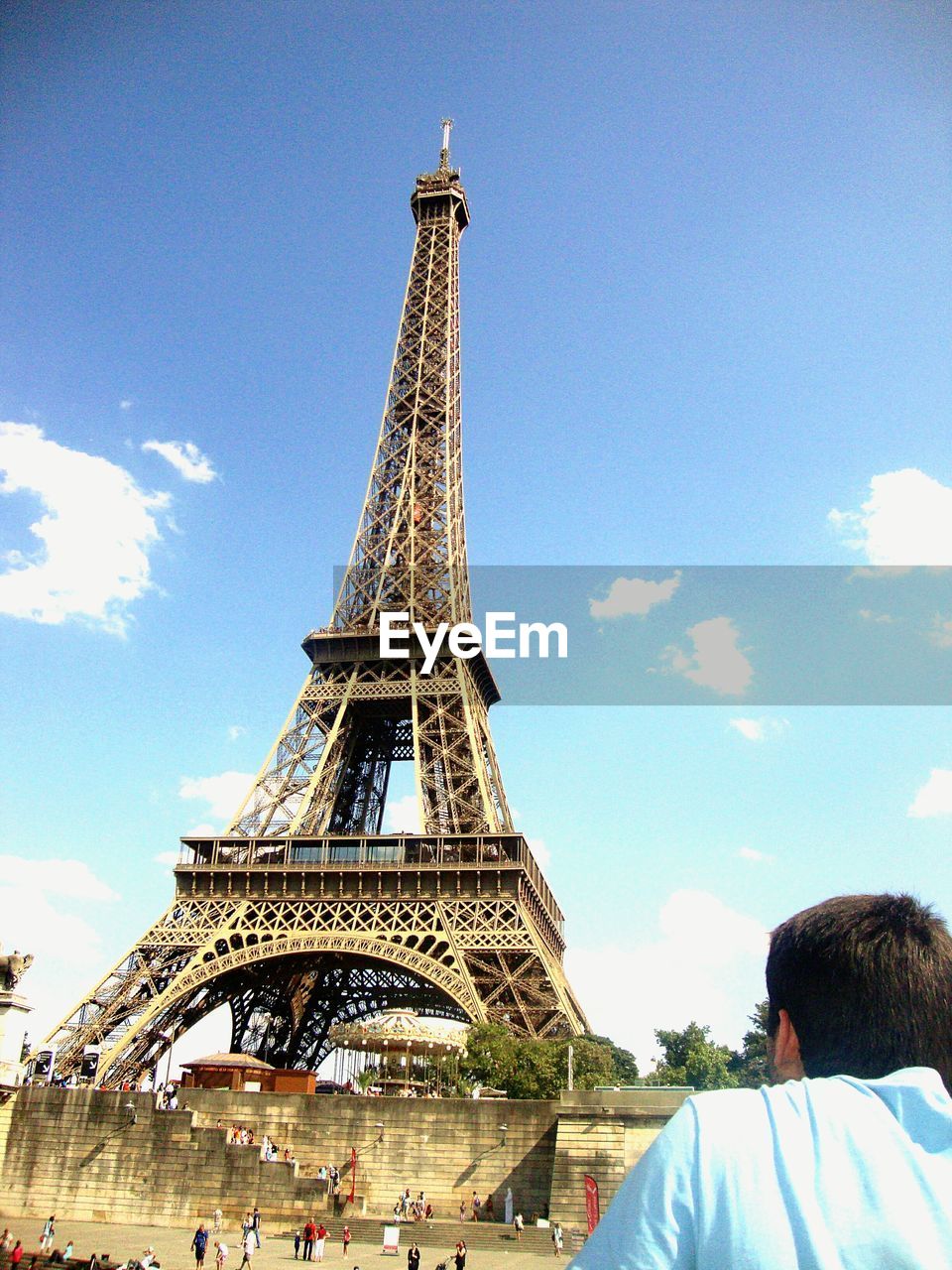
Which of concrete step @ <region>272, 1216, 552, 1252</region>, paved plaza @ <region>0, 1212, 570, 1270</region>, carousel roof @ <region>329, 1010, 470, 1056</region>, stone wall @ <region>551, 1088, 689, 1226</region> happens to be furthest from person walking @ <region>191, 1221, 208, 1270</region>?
carousel roof @ <region>329, 1010, 470, 1056</region>

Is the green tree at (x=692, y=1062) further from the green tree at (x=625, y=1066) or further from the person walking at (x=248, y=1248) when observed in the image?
the person walking at (x=248, y=1248)

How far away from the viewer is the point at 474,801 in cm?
4784

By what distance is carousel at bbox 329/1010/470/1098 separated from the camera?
37.3 meters

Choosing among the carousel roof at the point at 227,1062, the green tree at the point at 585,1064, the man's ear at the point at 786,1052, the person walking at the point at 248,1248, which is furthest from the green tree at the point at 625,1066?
the man's ear at the point at 786,1052

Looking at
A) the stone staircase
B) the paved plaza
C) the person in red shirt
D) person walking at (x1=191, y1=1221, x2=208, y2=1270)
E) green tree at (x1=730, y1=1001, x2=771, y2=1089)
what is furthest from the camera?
green tree at (x1=730, y1=1001, x2=771, y2=1089)

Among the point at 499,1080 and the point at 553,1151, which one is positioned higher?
the point at 499,1080

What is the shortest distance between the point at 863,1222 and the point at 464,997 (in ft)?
126

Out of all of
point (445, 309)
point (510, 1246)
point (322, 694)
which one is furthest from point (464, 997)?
point (445, 309)

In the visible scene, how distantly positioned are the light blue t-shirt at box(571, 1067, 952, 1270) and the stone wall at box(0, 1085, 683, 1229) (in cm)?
2997

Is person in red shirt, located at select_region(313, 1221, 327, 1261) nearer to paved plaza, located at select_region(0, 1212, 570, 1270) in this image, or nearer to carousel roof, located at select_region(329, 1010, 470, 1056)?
paved plaza, located at select_region(0, 1212, 570, 1270)

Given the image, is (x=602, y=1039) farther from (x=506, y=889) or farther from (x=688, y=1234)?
(x=688, y=1234)

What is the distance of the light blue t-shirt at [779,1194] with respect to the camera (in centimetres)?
172

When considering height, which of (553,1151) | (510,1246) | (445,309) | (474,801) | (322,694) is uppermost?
(445,309)

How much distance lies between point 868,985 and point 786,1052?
27cm
